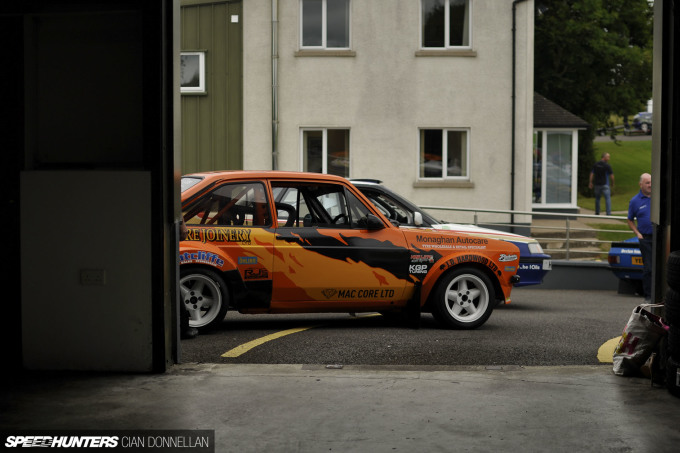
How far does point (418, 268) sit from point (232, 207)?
2.14 m

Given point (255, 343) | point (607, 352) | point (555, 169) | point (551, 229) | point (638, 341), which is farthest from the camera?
point (555, 169)

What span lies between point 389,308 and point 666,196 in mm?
3840

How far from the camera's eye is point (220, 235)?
1033cm

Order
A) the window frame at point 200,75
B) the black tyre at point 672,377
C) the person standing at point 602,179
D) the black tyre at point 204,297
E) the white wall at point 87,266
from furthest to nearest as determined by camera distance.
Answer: the person standing at point 602,179 < the window frame at point 200,75 < the black tyre at point 204,297 < the white wall at point 87,266 < the black tyre at point 672,377

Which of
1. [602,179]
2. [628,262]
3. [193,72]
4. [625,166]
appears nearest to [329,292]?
[628,262]

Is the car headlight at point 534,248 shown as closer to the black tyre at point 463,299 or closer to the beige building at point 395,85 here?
the black tyre at point 463,299

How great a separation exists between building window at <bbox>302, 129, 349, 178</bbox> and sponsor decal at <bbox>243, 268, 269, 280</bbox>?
1194 cm

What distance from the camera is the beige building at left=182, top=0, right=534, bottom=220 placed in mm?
21906

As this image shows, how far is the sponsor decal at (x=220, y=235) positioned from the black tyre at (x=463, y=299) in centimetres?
224

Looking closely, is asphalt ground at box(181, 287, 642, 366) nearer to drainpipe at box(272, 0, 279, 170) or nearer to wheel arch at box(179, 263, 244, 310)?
wheel arch at box(179, 263, 244, 310)

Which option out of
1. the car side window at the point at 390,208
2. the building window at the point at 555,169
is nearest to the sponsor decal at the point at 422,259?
the car side window at the point at 390,208

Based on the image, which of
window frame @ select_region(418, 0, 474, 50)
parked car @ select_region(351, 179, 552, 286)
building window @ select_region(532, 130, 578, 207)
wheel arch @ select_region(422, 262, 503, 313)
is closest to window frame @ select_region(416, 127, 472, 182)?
window frame @ select_region(418, 0, 474, 50)

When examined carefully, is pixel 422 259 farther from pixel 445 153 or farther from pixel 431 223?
pixel 445 153

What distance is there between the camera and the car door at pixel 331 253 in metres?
10.4
